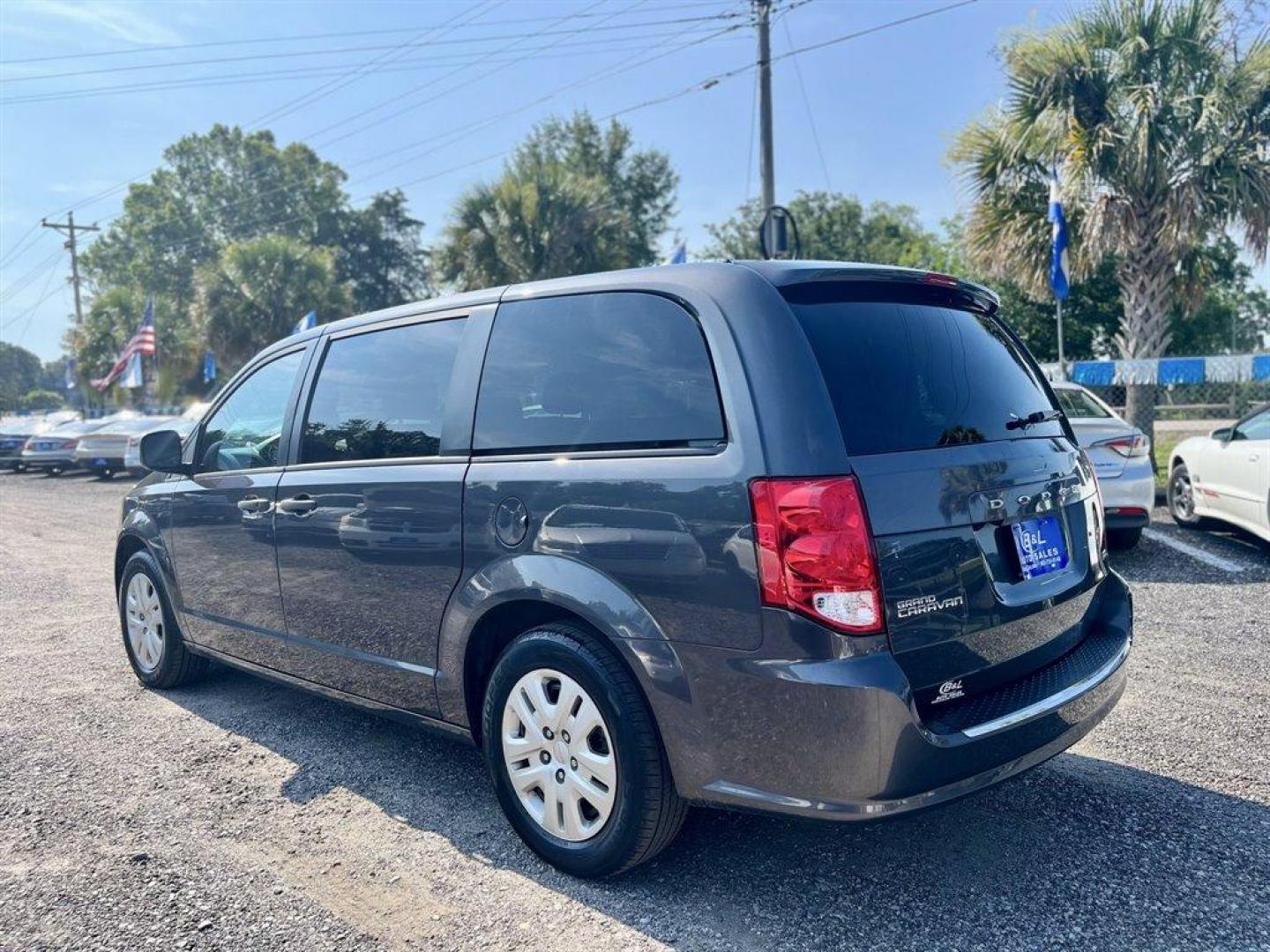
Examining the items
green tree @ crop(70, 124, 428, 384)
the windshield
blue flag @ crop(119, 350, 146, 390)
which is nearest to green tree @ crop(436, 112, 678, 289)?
blue flag @ crop(119, 350, 146, 390)

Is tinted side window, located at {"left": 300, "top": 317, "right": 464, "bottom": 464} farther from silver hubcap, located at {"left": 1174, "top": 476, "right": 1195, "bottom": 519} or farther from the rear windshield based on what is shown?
silver hubcap, located at {"left": 1174, "top": 476, "right": 1195, "bottom": 519}

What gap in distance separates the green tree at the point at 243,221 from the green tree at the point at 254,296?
28.9m

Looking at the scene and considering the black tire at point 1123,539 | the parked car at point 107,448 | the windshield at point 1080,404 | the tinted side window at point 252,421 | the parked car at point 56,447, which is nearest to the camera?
the tinted side window at point 252,421

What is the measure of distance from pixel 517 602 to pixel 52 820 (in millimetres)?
1936

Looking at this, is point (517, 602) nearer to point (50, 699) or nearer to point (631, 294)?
point (631, 294)

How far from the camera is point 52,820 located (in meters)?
3.55

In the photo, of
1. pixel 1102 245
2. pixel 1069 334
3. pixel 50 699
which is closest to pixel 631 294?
pixel 50 699

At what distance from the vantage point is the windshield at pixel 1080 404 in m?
8.43

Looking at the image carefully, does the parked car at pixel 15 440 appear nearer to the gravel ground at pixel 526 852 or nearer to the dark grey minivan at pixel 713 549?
the gravel ground at pixel 526 852

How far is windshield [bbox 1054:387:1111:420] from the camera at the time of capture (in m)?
8.43

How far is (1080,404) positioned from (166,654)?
7289 millimetres

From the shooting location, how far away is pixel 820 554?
247 cm

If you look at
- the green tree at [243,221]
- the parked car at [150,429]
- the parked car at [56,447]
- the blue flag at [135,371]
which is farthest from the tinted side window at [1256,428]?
the green tree at [243,221]

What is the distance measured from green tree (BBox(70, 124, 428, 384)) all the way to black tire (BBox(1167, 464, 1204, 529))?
182 ft
